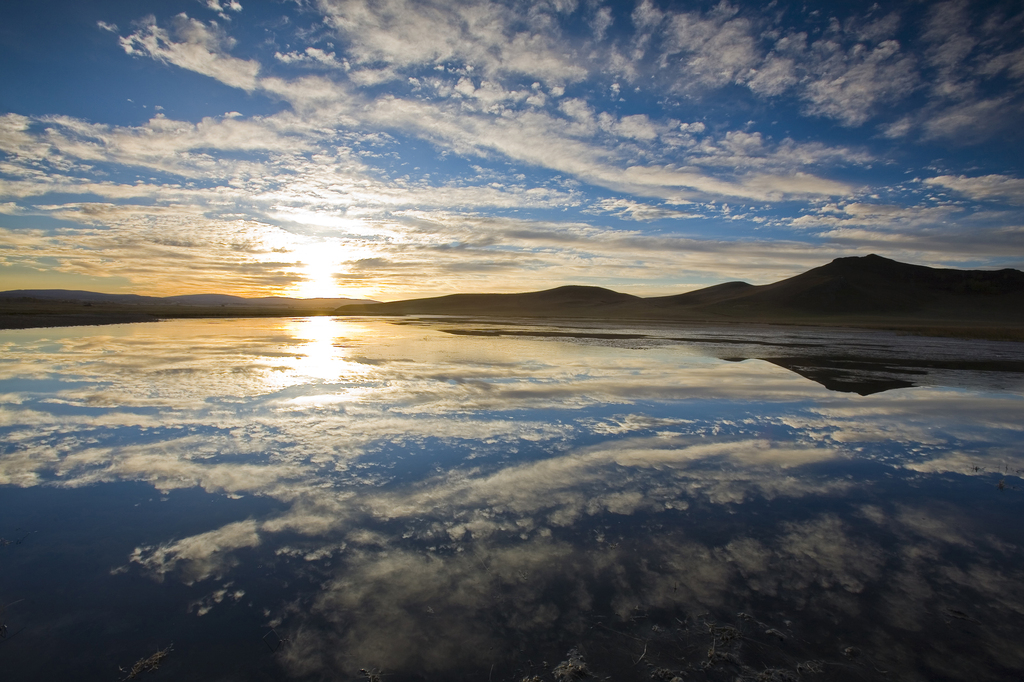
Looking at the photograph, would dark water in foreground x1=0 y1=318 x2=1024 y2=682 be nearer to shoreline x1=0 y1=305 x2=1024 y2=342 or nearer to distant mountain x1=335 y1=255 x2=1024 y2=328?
shoreline x1=0 y1=305 x2=1024 y2=342

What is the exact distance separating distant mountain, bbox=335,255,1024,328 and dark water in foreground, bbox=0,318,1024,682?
285 feet

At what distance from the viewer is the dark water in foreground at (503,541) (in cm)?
335

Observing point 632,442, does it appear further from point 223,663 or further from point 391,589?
point 223,663

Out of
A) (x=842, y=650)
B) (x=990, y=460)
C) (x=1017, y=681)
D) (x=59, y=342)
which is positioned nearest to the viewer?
(x=1017, y=681)

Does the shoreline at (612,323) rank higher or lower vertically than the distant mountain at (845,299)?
lower

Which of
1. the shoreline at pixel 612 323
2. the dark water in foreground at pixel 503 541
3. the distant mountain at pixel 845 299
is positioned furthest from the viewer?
the distant mountain at pixel 845 299

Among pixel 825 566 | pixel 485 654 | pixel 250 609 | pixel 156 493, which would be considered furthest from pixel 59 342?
pixel 825 566

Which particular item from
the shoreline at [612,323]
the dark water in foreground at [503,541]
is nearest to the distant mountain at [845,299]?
the shoreline at [612,323]

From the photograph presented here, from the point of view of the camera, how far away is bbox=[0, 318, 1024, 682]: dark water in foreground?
11.0 feet

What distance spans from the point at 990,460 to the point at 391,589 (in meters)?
9.28

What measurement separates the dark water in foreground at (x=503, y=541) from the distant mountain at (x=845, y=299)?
86.7 m

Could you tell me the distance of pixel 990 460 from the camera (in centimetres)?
779

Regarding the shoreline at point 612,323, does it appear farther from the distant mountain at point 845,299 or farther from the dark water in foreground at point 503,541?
the dark water in foreground at point 503,541

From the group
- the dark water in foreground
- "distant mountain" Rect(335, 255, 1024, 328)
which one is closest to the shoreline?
"distant mountain" Rect(335, 255, 1024, 328)
